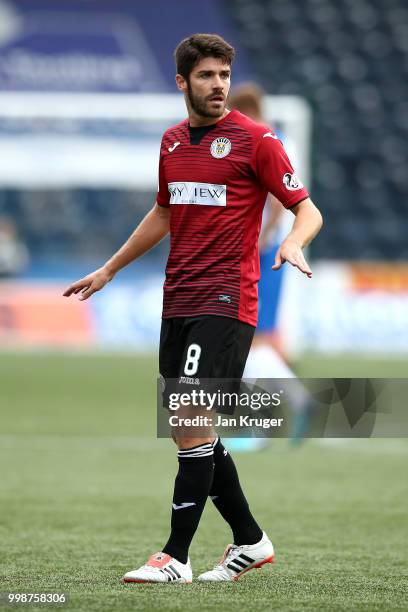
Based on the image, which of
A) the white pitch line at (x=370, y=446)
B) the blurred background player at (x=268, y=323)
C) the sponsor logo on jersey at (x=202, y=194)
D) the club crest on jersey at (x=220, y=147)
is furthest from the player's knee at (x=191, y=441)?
the white pitch line at (x=370, y=446)

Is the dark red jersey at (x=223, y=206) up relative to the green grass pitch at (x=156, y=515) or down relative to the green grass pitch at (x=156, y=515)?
up

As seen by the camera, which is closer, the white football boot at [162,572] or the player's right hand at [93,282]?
the white football boot at [162,572]

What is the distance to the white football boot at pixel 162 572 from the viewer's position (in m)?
4.15

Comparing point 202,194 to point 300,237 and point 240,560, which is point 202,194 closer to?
point 300,237

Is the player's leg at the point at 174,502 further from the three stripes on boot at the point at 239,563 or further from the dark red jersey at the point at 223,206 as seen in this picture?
the three stripes on boot at the point at 239,563

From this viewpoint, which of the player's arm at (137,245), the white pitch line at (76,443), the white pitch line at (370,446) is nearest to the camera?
the player's arm at (137,245)

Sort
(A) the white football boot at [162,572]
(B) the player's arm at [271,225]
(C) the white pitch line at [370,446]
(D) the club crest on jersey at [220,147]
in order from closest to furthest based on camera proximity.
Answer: (A) the white football boot at [162,572], (D) the club crest on jersey at [220,147], (B) the player's arm at [271,225], (C) the white pitch line at [370,446]

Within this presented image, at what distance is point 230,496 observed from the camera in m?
4.46

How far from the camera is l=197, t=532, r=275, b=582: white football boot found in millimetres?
4402

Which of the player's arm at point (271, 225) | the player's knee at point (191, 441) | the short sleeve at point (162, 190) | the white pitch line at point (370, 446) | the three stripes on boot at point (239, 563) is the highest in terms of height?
the short sleeve at point (162, 190)

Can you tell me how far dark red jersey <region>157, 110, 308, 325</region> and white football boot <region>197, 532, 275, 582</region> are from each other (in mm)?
826

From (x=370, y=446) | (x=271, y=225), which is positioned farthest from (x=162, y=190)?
(x=370, y=446)


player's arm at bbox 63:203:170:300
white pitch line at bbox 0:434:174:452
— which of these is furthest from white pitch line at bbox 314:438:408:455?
player's arm at bbox 63:203:170:300

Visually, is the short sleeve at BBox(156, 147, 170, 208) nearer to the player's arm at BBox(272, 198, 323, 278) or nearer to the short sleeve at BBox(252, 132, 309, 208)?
the short sleeve at BBox(252, 132, 309, 208)
